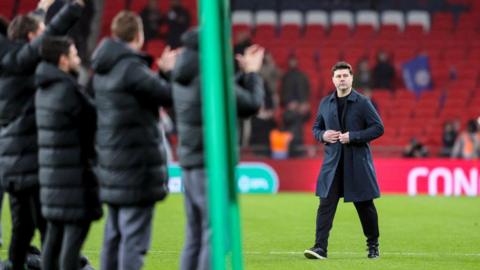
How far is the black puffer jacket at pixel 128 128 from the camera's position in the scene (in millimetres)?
7758

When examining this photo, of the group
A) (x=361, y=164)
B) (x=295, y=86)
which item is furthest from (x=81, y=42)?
(x=361, y=164)

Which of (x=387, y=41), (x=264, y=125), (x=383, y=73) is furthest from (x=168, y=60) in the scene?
(x=387, y=41)

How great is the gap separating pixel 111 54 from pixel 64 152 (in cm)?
80

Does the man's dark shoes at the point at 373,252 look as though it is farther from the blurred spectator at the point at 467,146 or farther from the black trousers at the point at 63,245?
the blurred spectator at the point at 467,146

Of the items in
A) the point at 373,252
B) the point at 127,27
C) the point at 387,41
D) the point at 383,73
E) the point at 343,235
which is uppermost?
the point at 387,41

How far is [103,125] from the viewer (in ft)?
25.9

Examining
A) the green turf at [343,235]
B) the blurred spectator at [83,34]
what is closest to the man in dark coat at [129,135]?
the green turf at [343,235]

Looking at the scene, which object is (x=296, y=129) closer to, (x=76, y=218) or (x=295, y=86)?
(x=295, y=86)

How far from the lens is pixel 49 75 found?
26.6 feet

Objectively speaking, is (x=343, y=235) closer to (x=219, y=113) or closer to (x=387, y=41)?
(x=219, y=113)

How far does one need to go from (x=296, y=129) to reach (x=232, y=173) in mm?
18528

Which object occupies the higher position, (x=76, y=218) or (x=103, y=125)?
(x=103, y=125)

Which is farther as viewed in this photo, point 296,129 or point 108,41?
point 296,129

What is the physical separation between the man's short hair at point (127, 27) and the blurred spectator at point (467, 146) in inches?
692
